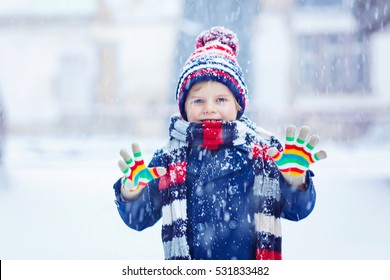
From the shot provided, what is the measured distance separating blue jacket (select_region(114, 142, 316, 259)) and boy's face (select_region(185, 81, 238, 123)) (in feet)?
0.39

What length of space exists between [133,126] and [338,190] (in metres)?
8.90

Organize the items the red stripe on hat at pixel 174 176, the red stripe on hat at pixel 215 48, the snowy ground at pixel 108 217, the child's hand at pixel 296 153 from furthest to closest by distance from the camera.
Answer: the snowy ground at pixel 108 217, the red stripe on hat at pixel 215 48, the red stripe on hat at pixel 174 176, the child's hand at pixel 296 153

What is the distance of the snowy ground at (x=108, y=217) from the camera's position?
157 inches

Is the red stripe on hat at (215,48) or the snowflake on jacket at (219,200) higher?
the red stripe on hat at (215,48)

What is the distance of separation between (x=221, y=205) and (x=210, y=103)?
1.10 feet

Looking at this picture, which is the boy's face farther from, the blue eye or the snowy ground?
the snowy ground

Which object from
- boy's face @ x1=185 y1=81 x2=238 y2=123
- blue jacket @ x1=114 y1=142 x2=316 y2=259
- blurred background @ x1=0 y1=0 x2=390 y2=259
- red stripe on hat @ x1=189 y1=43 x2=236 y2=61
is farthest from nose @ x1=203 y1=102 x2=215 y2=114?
blurred background @ x1=0 y1=0 x2=390 y2=259

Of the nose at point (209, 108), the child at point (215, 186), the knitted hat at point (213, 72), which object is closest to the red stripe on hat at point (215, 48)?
the knitted hat at point (213, 72)

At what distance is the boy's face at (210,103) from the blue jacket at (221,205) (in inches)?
4.7

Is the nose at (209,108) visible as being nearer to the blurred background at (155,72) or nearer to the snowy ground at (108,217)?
the snowy ground at (108,217)

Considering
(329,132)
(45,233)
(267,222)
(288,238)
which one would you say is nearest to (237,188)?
(267,222)

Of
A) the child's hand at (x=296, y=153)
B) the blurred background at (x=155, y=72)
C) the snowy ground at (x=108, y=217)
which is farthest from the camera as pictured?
the blurred background at (x=155, y=72)

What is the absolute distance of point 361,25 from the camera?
7.43 metres

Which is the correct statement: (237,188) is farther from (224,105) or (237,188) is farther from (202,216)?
(224,105)
